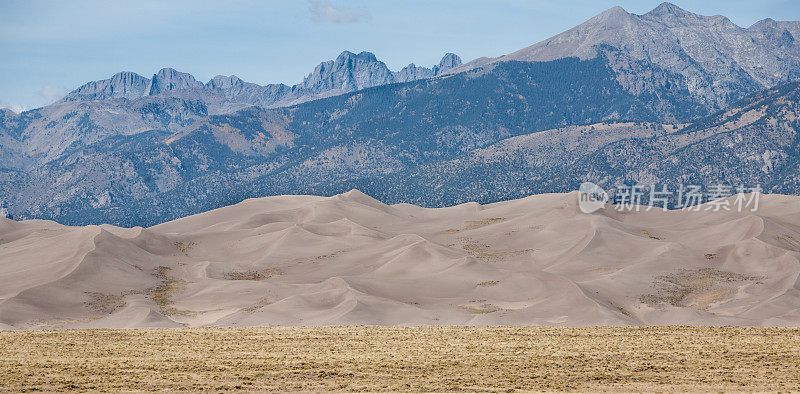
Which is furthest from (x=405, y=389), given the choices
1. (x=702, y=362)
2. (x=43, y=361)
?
(x=43, y=361)

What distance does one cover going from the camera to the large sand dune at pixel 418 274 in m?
119

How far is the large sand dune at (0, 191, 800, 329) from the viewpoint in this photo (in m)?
119

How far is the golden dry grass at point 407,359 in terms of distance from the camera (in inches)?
2132

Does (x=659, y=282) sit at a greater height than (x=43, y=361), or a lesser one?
lesser

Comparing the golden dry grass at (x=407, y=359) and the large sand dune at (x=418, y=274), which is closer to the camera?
the golden dry grass at (x=407, y=359)

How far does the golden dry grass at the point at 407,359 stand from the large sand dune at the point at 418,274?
30.1 m

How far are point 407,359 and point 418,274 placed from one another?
77101 mm

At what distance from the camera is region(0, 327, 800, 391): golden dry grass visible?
5416cm

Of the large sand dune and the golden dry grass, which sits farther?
the large sand dune

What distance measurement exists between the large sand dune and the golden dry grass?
1187 inches

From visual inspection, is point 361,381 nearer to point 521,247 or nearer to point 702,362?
point 702,362

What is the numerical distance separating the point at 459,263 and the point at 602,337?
64.1m

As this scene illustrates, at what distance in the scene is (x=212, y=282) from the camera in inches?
5546

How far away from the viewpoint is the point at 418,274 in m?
142
